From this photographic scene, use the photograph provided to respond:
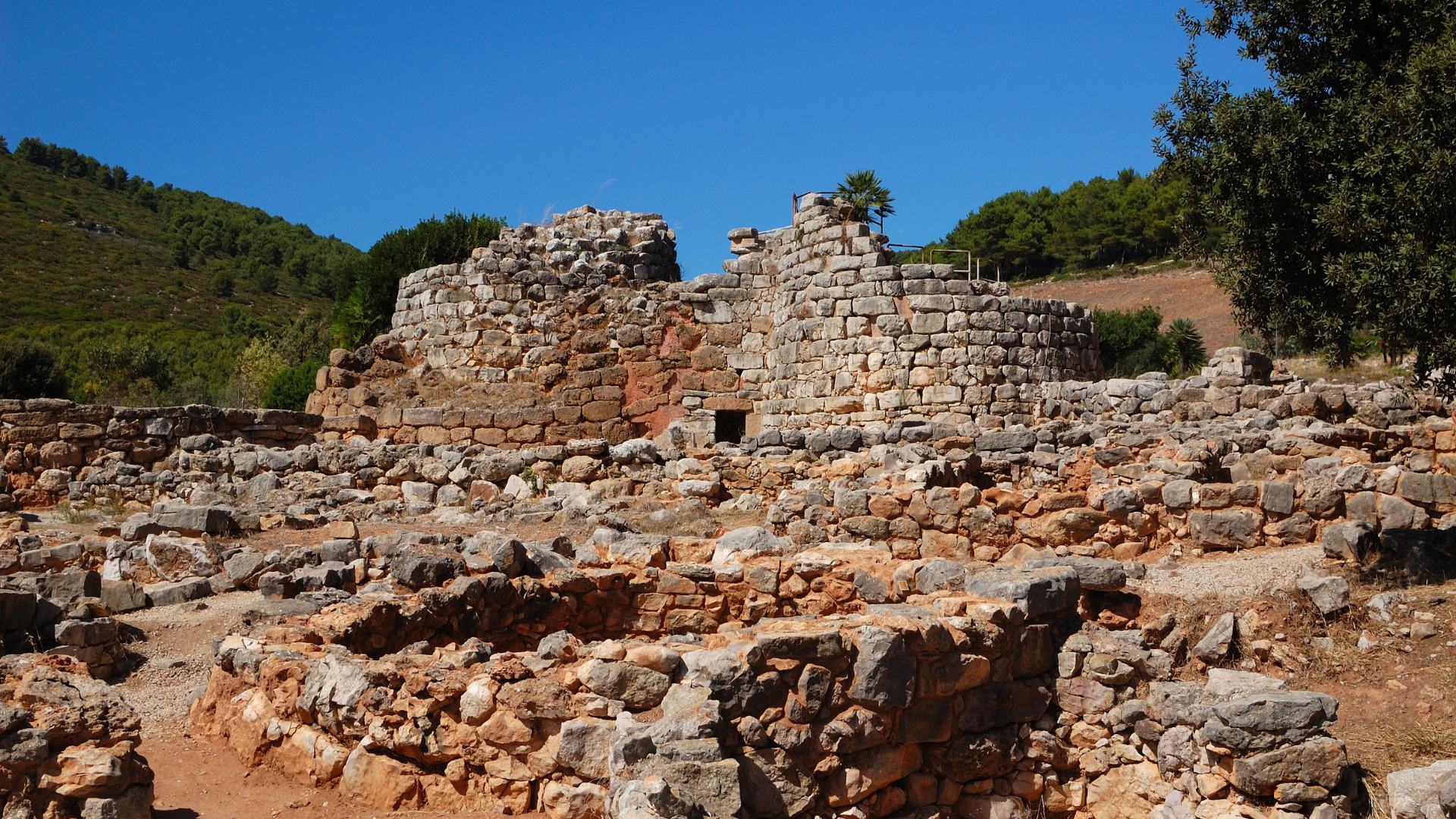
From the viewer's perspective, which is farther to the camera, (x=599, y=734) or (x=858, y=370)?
(x=858, y=370)

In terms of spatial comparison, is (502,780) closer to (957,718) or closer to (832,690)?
(832,690)

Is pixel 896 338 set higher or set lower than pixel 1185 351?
lower

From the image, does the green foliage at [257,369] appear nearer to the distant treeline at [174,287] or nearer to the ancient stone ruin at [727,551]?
the distant treeline at [174,287]

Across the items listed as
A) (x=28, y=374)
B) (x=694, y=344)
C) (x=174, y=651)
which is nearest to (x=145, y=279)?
(x=28, y=374)

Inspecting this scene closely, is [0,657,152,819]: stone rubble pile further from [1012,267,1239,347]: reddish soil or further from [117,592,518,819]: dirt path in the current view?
[1012,267,1239,347]: reddish soil

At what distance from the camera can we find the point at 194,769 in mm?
5871

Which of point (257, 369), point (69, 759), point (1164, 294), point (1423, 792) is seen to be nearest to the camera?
point (69, 759)

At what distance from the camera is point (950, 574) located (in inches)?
301

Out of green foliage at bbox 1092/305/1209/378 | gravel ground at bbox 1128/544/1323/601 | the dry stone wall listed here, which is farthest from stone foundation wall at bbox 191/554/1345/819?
green foliage at bbox 1092/305/1209/378

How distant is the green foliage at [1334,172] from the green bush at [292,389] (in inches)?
750

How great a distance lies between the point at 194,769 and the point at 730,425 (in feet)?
39.2

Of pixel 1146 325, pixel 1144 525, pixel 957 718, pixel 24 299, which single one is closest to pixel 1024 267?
pixel 1146 325

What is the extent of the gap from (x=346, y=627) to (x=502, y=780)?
1.91 meters

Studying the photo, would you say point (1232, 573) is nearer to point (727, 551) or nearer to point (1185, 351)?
point (727, 551)
